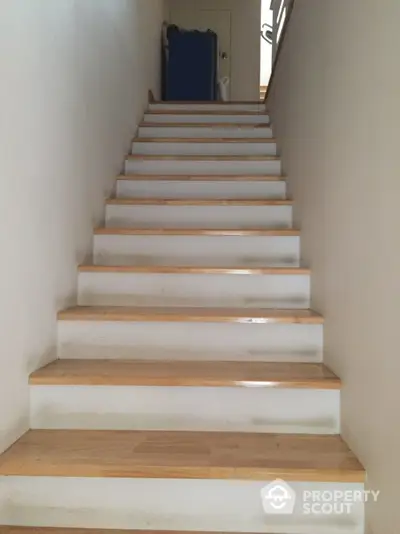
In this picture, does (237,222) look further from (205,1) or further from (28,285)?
(205,1)

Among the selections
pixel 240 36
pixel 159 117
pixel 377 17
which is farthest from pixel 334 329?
pixel 240 36

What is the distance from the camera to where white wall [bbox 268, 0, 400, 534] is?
1193 mm

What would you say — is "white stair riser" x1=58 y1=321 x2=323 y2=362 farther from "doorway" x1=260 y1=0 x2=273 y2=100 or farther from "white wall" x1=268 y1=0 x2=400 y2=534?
"doorway" x1=260 y1=0 x2=273 y2=100

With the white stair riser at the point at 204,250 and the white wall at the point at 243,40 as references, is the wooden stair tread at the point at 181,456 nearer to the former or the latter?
the white stair riser at the point at 204,250

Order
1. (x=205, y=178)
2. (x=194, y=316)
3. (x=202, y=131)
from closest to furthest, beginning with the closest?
(x=194, y=316) < (x=205, y=178) < (x=202, y=131)

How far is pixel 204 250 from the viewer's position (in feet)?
8.01

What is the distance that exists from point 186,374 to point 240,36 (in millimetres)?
5388

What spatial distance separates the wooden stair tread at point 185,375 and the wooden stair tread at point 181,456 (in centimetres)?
16

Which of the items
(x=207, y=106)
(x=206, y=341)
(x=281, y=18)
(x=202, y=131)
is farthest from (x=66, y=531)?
(x=207, y=106)

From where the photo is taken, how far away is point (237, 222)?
268 centimetres

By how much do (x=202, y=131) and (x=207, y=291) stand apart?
192 centimetres

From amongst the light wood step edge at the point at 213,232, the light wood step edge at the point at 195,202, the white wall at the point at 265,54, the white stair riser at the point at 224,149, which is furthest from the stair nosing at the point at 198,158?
the white wall at the point at 265,54

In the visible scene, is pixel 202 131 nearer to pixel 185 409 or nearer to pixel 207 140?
pixel 207 140

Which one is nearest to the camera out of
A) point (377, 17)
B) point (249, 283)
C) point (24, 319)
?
point (377, 17)
